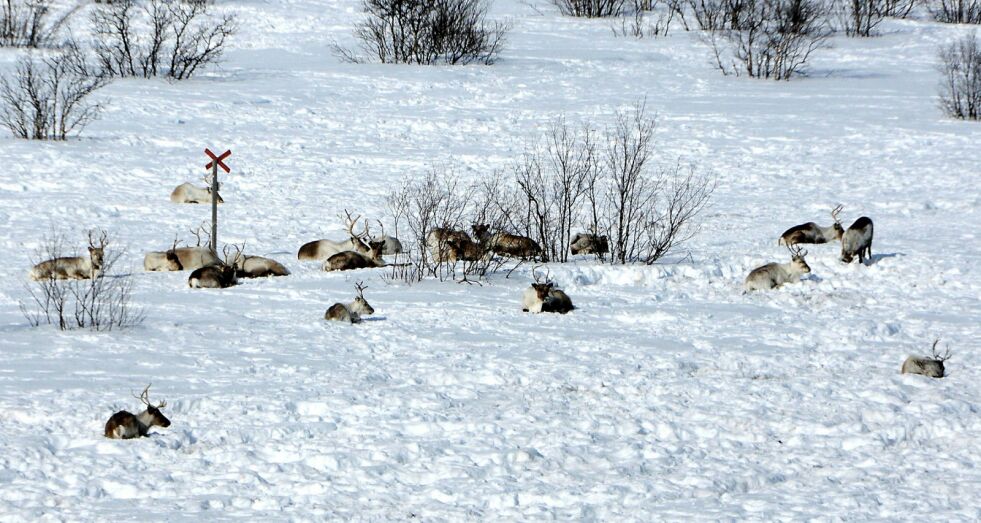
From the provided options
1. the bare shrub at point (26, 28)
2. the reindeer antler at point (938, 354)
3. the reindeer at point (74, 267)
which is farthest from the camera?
the bare shrub at point (26, 28)

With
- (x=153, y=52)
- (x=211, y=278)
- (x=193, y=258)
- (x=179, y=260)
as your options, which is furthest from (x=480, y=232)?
(x=153, y=52)

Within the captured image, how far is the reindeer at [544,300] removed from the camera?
39.3ft

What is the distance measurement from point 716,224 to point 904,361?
23.6 feet

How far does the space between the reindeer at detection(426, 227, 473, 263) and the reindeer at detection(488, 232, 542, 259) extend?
544 millimetres

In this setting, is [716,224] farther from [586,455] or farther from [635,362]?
[586,455]

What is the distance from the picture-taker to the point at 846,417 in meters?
8.56

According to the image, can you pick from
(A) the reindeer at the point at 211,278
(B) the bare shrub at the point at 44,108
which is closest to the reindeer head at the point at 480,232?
(A) the reindeer at the point at 211,278

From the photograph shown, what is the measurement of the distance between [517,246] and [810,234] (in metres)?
4.21

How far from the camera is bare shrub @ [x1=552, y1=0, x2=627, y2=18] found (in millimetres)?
42250

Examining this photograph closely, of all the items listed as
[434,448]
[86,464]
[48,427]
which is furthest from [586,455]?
[48,427]

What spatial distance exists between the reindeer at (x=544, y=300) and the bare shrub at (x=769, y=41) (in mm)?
19691

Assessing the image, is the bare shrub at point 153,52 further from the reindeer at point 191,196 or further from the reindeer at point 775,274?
the reindeer at point 775,274

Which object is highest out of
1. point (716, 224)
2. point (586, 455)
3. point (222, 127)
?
point (222, 127)

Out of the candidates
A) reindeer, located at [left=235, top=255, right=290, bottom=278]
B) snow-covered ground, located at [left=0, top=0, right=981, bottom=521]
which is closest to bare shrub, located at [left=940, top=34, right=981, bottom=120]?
snow-covered ground, located at [left=0, top=0, right=981, bottom=521]
